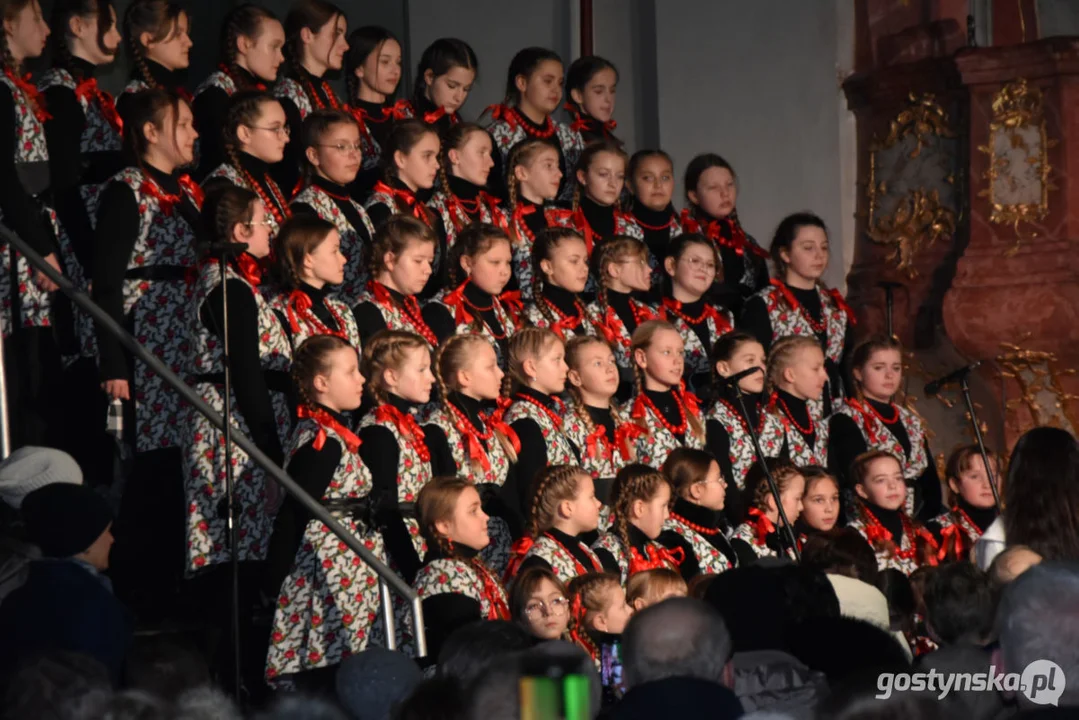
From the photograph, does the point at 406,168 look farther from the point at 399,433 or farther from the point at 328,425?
the point at 328,425

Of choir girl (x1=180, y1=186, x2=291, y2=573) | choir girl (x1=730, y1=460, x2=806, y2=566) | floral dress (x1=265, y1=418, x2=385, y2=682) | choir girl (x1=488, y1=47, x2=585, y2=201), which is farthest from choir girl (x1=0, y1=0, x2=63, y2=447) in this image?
choir girl (x1=730, y1=460, x2=806, y2=566)

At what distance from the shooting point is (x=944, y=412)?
309 inches

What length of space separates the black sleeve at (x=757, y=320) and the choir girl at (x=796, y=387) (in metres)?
0.24

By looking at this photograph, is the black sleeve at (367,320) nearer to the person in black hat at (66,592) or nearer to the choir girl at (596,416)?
the choir girl at (596,416)

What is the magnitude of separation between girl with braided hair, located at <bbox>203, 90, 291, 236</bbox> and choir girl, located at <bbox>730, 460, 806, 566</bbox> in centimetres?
186

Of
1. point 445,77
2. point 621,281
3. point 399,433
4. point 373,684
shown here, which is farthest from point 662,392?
point 373,684

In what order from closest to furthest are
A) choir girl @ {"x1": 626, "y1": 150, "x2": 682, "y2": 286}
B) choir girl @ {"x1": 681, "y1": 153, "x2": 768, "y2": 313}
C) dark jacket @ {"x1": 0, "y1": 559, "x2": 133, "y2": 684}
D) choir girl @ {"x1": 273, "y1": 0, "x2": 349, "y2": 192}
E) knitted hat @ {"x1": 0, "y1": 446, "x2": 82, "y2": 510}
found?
dark jacket @ {"x1": 0, "y1": 559, "x2": 133, "y2": 684} → knitted hat @ {"x1": 0, "y1": 446, "x2": 82, "y2": 510} → choir girl @ {"x1": 273, "y1": 0, "x2": 349, "y2": 192} → choir girl @ {"x1": 626, "y1": 150, "x2": 682, "y2": 286} → choir girl @ {"x1": 681, "y1": 153, "x2": 768, "y2": 313}

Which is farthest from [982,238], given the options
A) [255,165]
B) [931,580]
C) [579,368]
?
[931,580]

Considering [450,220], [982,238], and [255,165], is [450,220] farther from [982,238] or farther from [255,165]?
[982,238]

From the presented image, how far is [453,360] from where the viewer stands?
553cm

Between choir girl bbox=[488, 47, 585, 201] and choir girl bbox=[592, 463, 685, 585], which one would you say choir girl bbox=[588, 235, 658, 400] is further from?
choir girl bbox=[592, 463, 685, 585]

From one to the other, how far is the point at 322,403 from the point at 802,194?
4129 millimetres

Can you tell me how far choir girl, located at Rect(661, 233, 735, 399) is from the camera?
6.70 m

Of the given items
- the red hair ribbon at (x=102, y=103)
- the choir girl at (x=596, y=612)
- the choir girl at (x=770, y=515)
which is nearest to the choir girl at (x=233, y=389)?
the red hair ribbon at (x=102, y=103)
